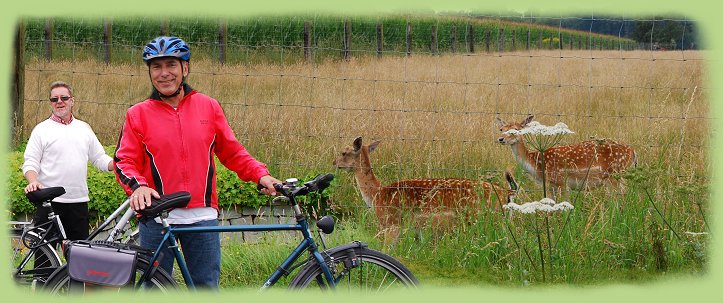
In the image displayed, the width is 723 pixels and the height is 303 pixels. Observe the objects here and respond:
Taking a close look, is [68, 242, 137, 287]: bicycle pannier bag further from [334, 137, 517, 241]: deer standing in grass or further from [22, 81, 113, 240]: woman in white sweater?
[334, 137, 517, 241]: deer standing in grass

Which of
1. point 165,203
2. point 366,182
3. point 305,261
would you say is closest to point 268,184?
point 305,261

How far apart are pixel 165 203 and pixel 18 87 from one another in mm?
5408

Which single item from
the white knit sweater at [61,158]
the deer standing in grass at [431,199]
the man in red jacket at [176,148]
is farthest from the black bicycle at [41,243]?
the deer standing in grass at [431,199]

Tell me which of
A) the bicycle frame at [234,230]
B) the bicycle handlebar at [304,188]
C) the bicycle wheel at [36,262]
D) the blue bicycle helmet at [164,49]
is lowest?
the bicycle wheel at [36,262]

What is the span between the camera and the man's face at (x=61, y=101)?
6051mm

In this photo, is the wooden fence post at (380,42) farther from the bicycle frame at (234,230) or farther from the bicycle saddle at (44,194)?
the bicycle frame at (234,230)

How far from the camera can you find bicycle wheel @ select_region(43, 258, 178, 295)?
→ 13.9 feet

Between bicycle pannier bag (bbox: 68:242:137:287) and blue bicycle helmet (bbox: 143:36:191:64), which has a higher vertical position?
blue bicycle helmet (bbox: 143:36:191:64)

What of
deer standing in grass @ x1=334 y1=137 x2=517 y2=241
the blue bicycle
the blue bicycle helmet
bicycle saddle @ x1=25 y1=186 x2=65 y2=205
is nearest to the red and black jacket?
the blue bicycle helmet

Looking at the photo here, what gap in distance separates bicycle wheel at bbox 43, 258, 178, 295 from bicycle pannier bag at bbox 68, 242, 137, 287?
0.31 ft

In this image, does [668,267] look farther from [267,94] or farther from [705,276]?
[267,94]

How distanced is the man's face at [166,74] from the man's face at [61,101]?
183cm

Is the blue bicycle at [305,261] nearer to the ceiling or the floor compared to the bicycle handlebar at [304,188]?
nearer to the floor

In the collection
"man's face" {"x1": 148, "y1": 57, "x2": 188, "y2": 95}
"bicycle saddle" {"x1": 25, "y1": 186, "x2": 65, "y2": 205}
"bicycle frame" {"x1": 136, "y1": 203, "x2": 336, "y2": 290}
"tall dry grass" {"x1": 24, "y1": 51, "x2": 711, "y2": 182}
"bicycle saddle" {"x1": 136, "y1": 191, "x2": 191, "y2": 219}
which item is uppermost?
"man's face" {"x1": 148, "y1": 57, "x2": 188, "y2": 95}
